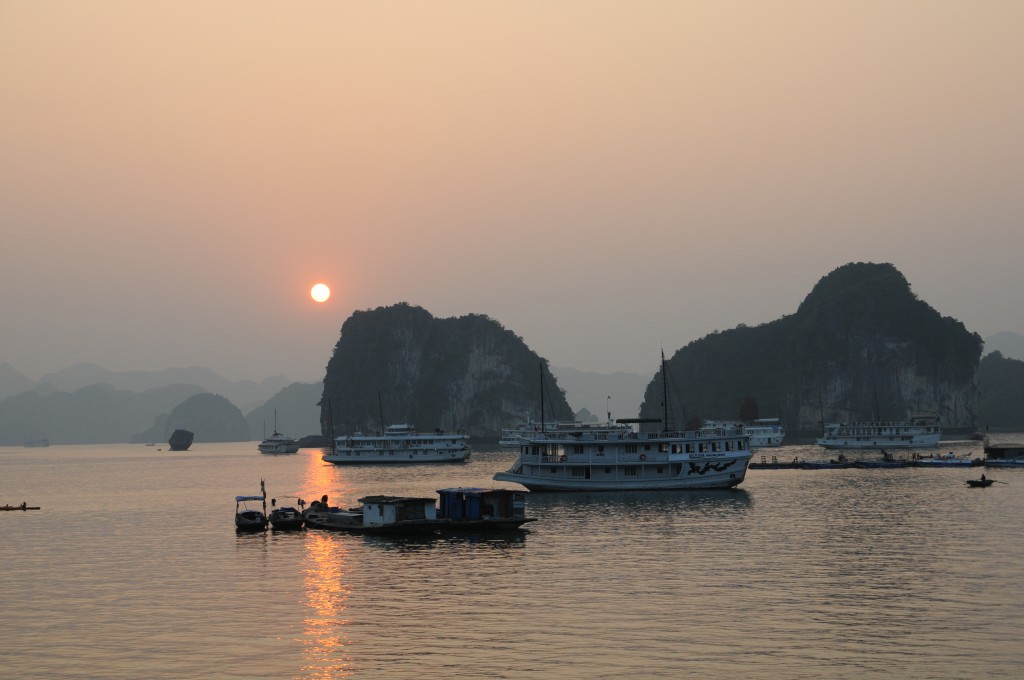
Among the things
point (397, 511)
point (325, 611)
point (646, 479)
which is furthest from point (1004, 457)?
point (325, 611)

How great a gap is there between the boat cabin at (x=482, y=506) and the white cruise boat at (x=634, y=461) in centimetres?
3309

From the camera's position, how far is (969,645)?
39.9 m

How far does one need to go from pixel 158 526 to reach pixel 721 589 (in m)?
58.7

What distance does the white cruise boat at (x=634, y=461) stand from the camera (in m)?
111

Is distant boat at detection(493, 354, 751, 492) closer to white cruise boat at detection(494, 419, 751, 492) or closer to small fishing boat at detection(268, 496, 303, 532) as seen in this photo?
white cruise boat at detection(494, 419, 751, 492)

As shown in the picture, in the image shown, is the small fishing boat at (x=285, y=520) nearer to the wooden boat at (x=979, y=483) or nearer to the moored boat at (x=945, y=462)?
the wooden boat at (x=979, y=483)

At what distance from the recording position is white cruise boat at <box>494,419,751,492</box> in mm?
111000

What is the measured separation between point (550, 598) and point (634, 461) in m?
60.8

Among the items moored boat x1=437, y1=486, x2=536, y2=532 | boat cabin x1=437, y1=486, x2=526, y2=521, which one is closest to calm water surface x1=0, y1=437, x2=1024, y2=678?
moored boat x1=437, y1=486, x2=536, y2=532

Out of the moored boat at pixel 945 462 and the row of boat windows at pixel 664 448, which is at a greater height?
the row of boat windows at pixel 664 448

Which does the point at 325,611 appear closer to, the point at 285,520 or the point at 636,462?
the point at 285,520

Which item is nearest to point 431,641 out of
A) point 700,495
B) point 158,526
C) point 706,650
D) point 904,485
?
point 706,650

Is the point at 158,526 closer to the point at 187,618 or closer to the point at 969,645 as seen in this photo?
the point at 187,618

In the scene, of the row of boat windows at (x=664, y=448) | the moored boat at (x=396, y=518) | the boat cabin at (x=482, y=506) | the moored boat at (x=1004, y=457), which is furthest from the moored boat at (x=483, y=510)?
the moored boat at (x=1004, y=457)
